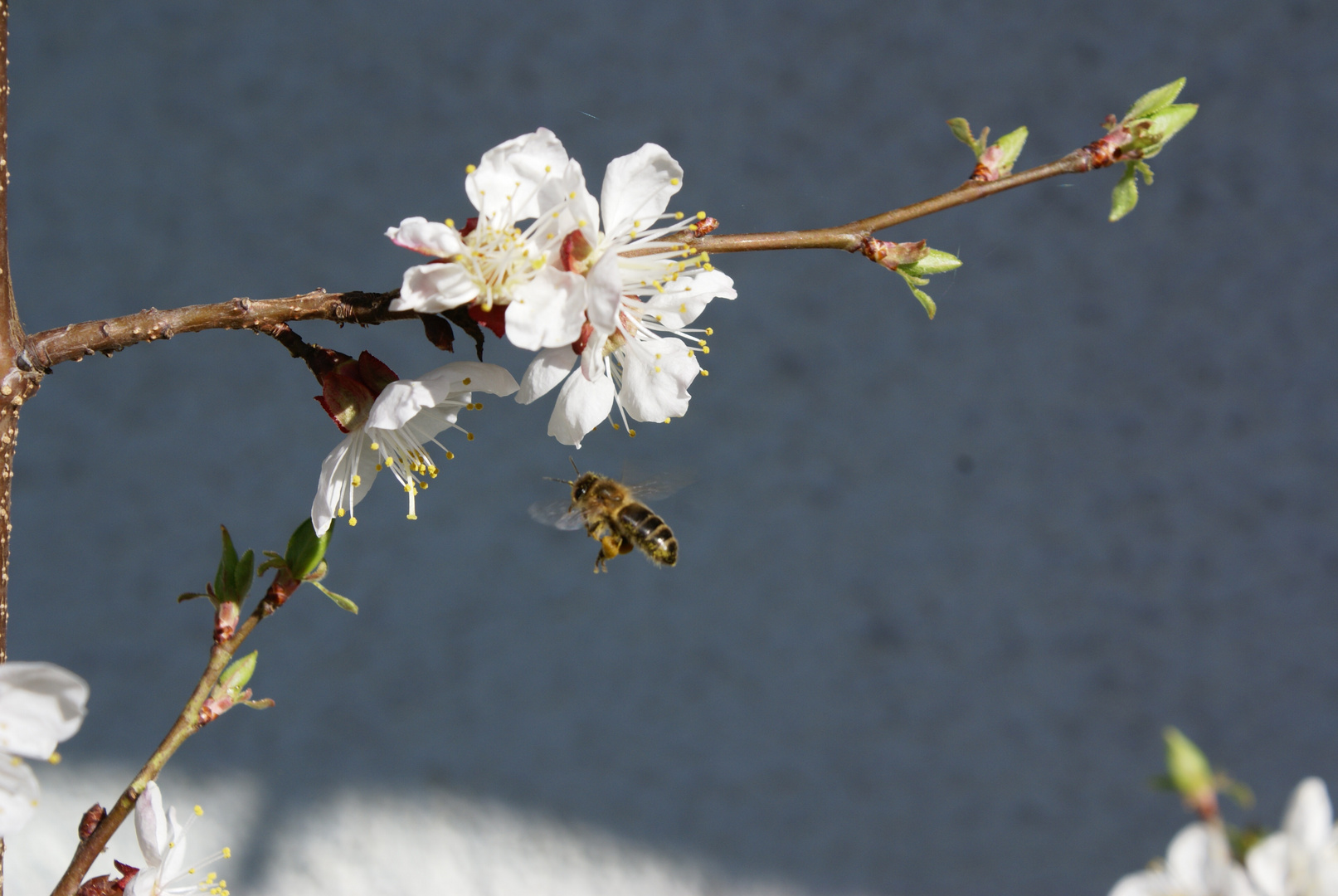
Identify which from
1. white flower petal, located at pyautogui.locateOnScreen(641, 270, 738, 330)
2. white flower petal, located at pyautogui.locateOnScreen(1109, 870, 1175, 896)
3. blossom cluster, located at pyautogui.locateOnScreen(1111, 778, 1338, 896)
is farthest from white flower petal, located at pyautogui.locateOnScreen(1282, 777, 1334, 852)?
white flower petal, located at pyautogui.locateOnScreen(641, 270, 738, 330)

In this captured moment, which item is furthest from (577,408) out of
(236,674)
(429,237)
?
(236,674)

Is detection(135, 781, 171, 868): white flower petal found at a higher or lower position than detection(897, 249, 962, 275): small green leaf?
lower

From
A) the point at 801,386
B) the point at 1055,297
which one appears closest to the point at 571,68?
the point at 801,386

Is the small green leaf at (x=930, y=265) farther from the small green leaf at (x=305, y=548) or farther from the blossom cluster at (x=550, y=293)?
the small green leaf at (x=305, y=548)

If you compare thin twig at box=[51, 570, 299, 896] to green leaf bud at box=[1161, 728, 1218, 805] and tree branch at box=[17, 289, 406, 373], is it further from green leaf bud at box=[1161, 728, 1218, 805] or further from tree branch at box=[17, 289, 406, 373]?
green leaf bud at box=[1161, 728, 1218, 805]

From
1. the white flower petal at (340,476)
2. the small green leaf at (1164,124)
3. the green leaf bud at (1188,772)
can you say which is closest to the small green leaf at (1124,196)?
the small green leaf at (1164,124)

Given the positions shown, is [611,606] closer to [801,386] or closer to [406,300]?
[801,386]

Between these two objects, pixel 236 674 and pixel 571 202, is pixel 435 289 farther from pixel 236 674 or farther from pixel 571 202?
pixel 236 674
